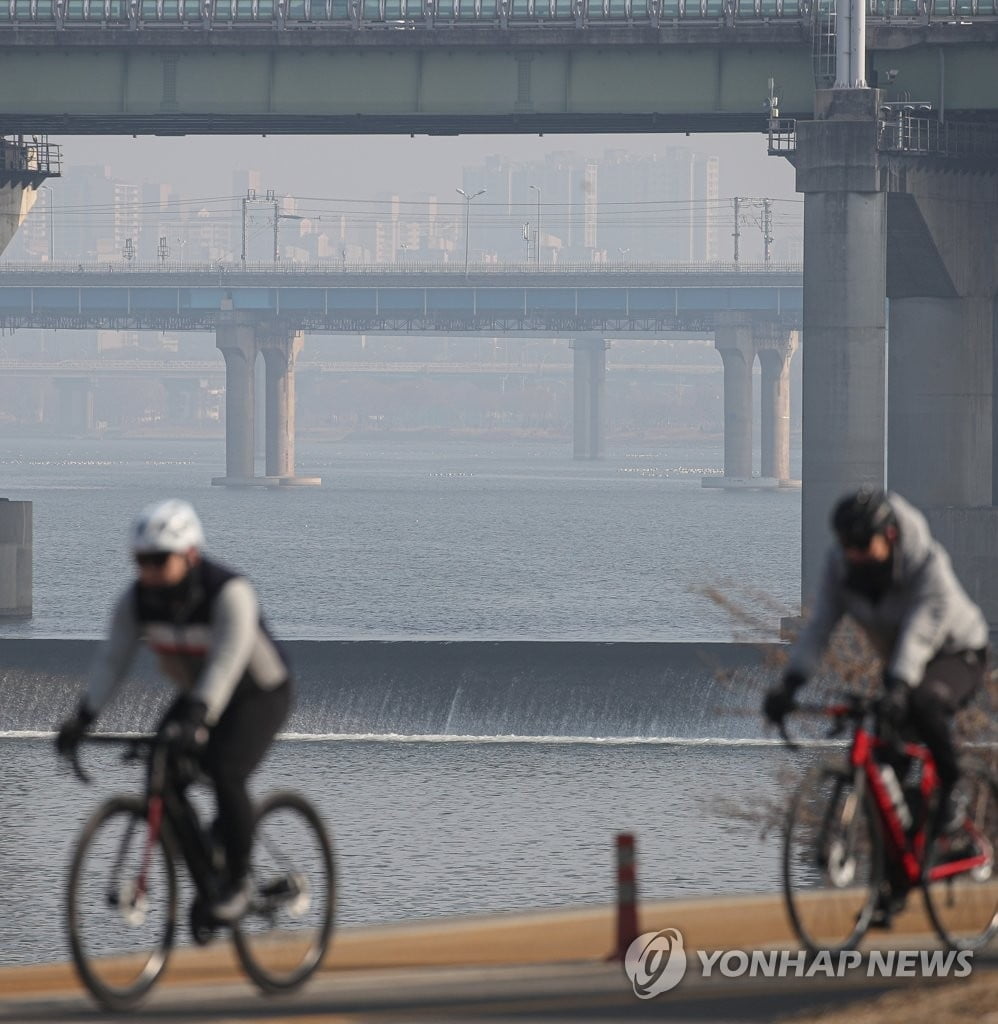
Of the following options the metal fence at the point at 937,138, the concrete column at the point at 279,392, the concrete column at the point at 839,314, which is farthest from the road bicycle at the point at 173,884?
the concrete column at the point at 279,392

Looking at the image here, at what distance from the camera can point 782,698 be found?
32.0 feet

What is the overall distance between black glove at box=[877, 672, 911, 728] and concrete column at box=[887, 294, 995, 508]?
51348mm

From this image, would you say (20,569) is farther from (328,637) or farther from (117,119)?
(117,119)

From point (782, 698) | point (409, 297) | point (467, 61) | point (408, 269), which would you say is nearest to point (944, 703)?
point (782, 698)

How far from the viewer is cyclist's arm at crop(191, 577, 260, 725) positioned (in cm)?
935

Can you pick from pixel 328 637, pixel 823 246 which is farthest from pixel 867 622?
pixel 328 637

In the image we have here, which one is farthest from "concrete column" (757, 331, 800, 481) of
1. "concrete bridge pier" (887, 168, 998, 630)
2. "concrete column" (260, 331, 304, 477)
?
"concrete bridge pier" (887, 168, 998, 630)

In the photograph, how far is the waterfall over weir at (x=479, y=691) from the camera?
45.5 metres

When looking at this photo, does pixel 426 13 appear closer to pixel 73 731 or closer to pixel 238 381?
pixel 73 731

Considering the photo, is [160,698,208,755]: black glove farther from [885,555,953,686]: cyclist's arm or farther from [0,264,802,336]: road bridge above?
[0,264,802,336]: road bridge above

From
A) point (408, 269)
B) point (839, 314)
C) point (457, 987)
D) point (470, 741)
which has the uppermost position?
point (408, 269)

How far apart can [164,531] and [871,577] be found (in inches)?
119

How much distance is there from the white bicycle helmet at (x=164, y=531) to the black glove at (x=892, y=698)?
2.94 m

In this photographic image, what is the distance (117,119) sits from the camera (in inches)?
2240
